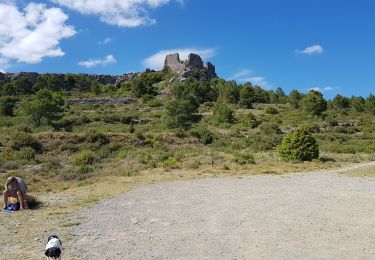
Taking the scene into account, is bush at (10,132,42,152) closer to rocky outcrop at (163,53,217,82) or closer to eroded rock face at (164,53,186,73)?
rocky outcrop at (163,53,217,82)

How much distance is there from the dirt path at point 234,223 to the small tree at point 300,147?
9.99m

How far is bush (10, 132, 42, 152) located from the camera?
3406cm

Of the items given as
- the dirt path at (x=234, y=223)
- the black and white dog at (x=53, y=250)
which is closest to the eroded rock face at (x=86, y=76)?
the dirt path at (x=234, y=223)

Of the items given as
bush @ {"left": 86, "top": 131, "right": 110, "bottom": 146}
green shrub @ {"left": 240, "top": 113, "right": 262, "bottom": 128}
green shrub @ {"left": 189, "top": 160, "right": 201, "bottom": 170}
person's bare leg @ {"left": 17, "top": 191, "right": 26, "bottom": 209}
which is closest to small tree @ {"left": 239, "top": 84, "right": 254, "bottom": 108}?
green shrub @ {"left": 240, "top": 113, "right": 262, "bottom": 128}

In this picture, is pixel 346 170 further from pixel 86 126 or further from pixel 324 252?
pixel 86 126

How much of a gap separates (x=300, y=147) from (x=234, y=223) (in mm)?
18169

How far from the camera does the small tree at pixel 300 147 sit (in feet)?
94.4

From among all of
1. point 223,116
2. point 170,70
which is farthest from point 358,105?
point 170,70

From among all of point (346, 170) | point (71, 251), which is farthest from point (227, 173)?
point (71, 251)

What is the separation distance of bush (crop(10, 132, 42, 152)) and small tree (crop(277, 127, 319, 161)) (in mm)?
18986

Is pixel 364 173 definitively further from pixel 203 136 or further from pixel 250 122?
pixel 250 122

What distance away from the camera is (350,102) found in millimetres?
89562

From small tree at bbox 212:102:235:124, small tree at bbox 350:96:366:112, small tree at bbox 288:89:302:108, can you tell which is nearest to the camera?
small tree at bbox 212:102:235:124

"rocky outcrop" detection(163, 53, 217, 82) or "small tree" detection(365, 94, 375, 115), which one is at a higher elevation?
"rocky outcrop" detection(163, 53, 217, 82)
